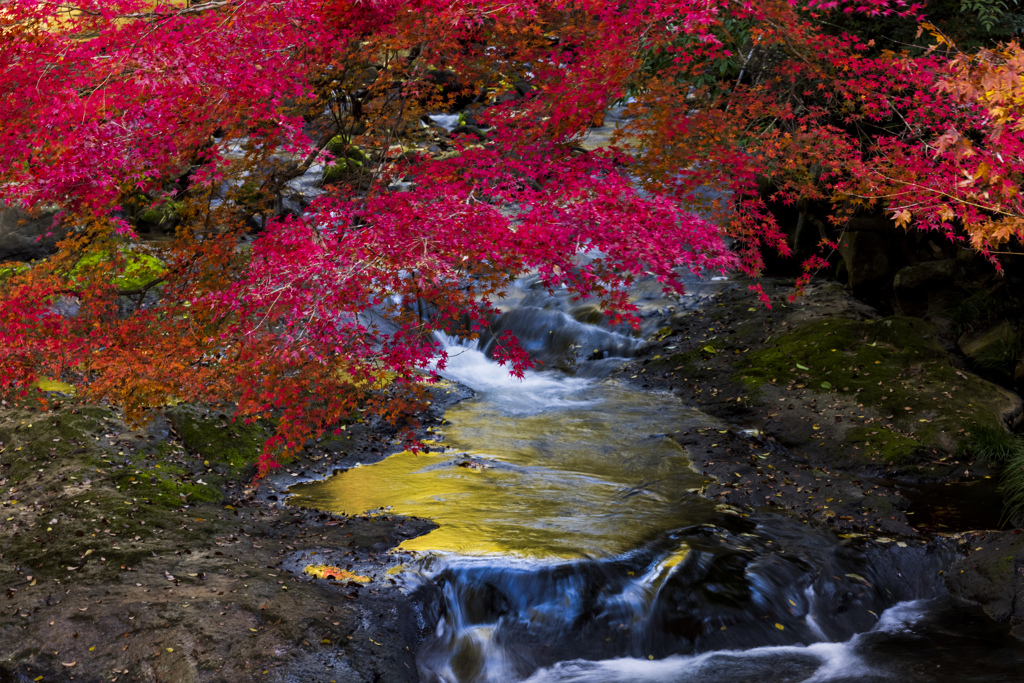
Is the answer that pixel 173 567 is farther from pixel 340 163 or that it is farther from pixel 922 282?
pixel 340 163

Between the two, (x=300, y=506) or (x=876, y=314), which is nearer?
(x=300, y=506)

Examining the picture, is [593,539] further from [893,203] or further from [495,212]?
[893,203]

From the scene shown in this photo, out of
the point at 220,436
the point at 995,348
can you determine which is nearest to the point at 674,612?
the point at 220,436

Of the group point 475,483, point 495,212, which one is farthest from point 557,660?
point 495,212

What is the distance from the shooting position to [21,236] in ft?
41.5

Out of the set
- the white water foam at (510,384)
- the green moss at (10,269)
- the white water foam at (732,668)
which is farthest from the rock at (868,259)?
the green moss at (10,269)

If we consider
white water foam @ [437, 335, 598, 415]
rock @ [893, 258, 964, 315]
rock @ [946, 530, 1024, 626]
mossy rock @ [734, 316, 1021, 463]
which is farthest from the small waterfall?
rock @ [893, 258, 964, 315]

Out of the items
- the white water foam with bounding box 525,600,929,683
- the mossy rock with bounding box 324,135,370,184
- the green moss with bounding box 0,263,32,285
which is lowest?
the white water foam with bounding box 525,600,929,683

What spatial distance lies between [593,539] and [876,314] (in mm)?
7647

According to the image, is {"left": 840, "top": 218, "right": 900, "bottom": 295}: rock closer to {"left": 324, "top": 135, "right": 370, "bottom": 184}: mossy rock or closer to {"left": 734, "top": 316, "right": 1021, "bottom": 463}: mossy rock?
{"left": 734, "top": 316, "right": 1021, "bottom": 463}: mossy rock

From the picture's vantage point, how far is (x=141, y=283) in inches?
436

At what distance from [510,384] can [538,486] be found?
4.24 m

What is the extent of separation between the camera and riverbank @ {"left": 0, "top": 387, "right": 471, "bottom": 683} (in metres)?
4.57

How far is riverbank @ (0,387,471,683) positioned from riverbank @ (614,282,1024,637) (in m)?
3.94
